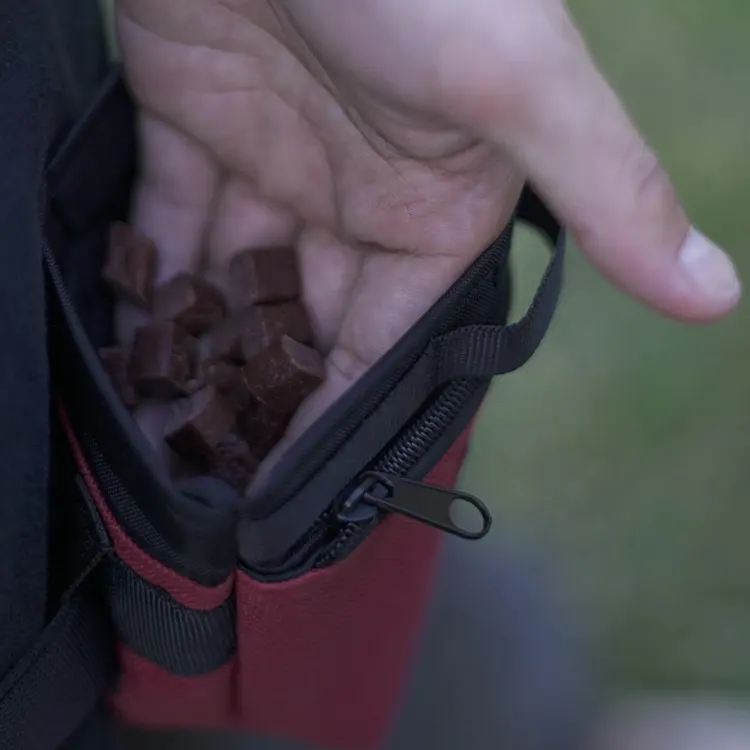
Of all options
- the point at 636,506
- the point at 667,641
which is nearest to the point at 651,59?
the point at 636,506

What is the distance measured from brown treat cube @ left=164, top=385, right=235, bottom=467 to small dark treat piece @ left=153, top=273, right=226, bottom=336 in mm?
90

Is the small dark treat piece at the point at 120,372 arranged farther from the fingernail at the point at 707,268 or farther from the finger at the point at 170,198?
the fingernail at the point at 707,268

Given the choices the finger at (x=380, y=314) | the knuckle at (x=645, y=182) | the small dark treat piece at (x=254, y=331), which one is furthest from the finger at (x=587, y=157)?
the small dark treat piece at (x=254, y=331)

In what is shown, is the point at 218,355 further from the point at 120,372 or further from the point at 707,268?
the point at 707,268

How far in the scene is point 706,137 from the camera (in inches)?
59.1

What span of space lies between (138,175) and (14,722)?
0.42 m

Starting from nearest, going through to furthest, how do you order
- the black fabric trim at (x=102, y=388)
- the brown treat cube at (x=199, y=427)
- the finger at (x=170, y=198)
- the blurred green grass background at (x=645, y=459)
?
the black fabric trim at (x=102, y=388) < the brown treat cube at (x=199, y=427) < the finger at (x=170, y=198) < the blurred green grass background at (x=645, y=459)

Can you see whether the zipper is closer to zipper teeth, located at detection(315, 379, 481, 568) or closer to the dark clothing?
zipper teeth, located at detection(315, 379, 481, 568)

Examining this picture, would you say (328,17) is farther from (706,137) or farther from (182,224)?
(706,137)

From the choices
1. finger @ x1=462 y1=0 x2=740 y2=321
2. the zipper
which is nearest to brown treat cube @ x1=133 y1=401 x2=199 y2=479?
the zipper

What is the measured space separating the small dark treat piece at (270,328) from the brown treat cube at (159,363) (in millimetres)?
47

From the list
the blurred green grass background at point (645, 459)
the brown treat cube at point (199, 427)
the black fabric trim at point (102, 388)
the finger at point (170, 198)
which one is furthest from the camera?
the blurred green grass background at point (645, 459)

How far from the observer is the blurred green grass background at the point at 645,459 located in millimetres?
1170

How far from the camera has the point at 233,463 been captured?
717mm
